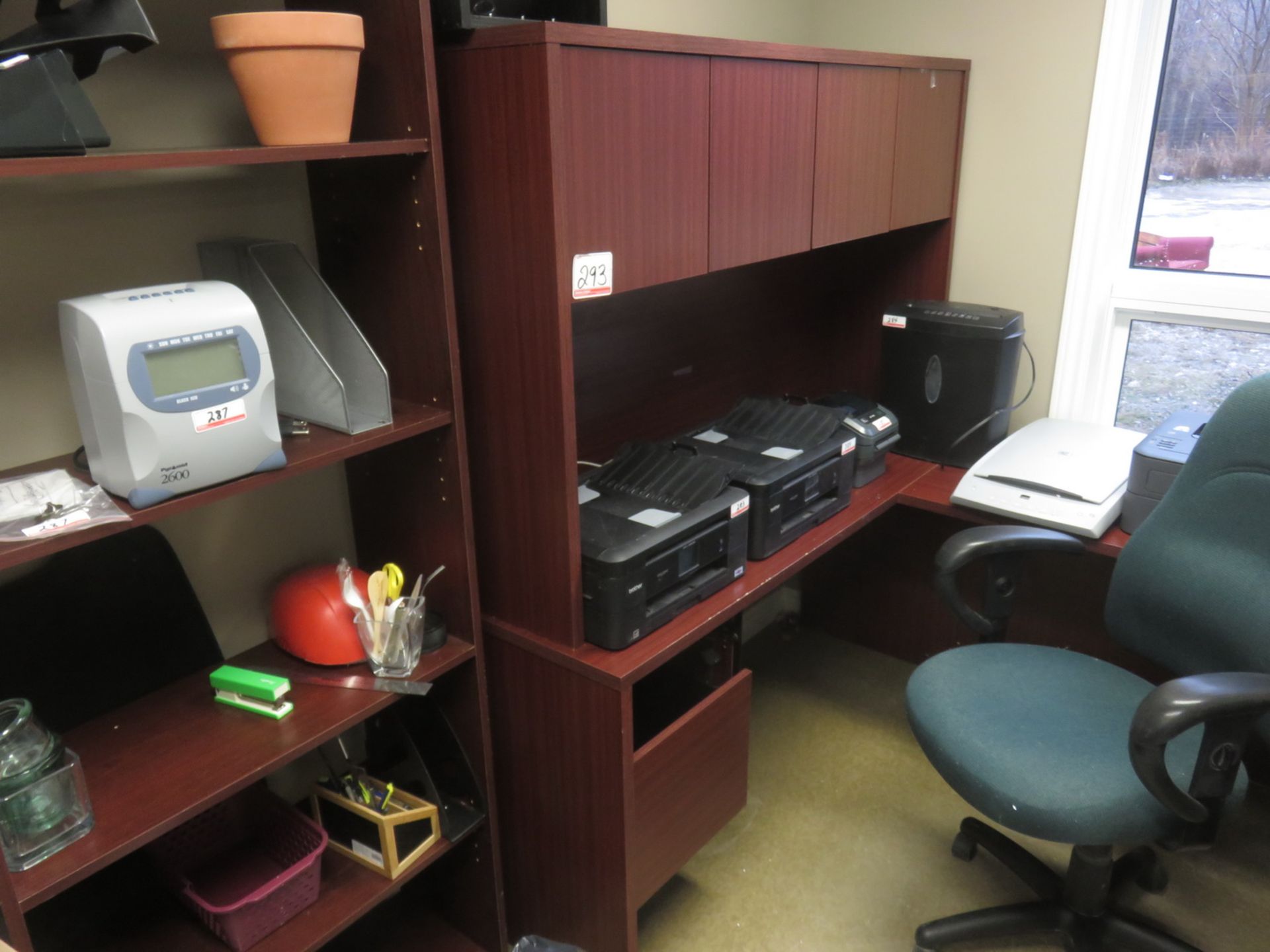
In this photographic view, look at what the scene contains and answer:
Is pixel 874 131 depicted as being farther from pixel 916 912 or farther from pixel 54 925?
pixel 54 925

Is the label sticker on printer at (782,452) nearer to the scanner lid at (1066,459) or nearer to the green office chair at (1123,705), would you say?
the green office chair at (1123,705)

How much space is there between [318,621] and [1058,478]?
5.25 ft

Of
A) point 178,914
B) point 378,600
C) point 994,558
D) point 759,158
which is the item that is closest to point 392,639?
point 378,600

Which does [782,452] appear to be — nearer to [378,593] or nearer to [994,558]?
[994,558]

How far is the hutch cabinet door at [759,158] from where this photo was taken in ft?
5.16

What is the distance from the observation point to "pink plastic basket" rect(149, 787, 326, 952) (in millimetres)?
1438

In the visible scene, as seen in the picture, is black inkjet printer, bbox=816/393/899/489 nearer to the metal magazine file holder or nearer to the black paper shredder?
the black paper shredder

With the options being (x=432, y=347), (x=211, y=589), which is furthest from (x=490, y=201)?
(x=211, y=589)

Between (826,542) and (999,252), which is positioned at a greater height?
(999,252)

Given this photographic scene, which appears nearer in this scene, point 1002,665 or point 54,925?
point 54,925

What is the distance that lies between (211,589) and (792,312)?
1.66 metres

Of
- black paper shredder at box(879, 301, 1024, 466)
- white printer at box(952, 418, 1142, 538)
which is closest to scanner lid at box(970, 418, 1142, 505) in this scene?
white printer at box(952, 418, 1142, 538)

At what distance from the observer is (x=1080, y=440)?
225 centimetres

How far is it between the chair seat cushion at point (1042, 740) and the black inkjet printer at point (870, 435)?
0.54m
